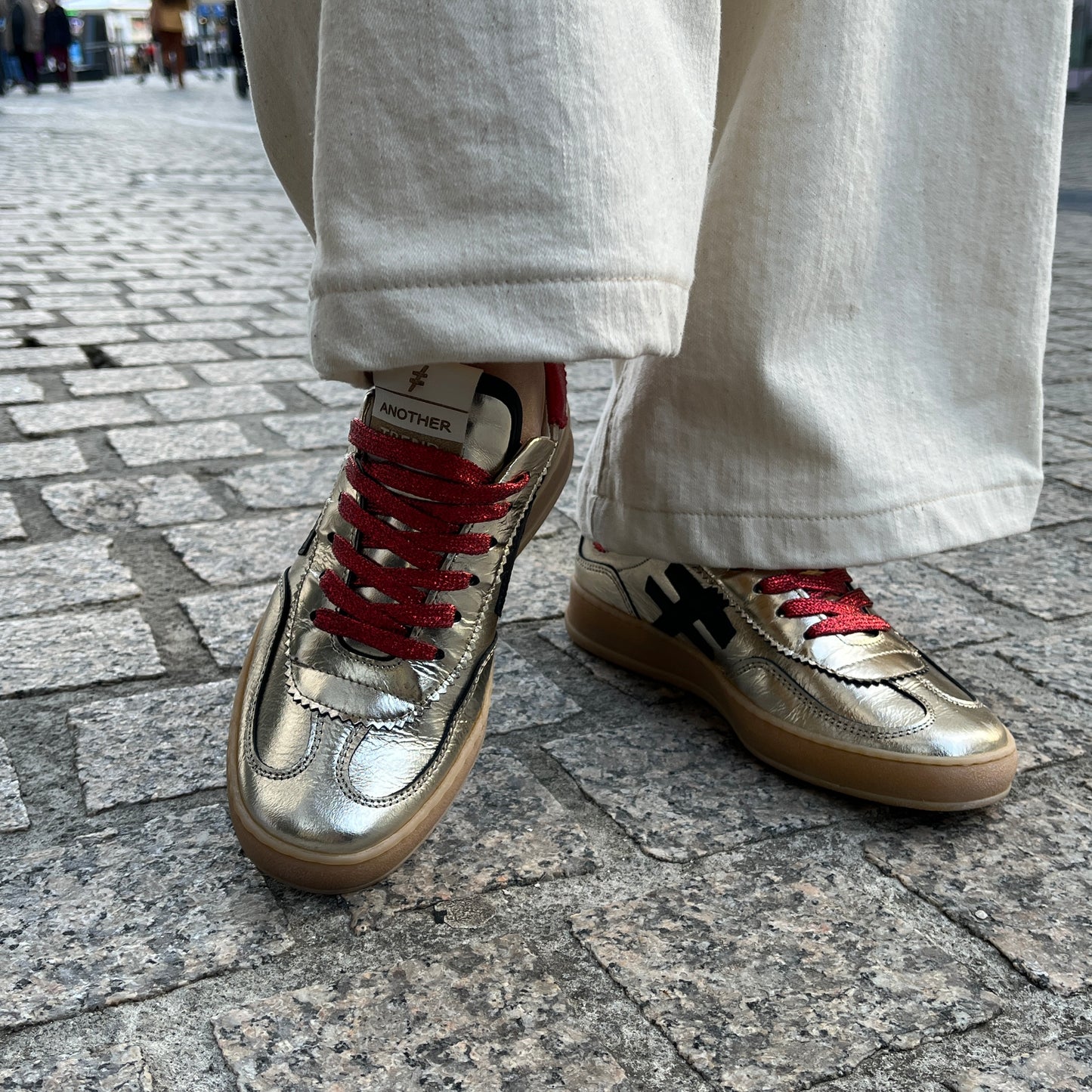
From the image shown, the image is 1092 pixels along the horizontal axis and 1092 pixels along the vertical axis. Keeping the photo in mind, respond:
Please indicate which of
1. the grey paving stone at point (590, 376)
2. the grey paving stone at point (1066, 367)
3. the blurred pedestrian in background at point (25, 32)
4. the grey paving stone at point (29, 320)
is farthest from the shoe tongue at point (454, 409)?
the blurred pedestrian in background at point (25, 32)

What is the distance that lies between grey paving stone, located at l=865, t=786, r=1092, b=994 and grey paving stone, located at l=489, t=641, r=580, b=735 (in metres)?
0.43

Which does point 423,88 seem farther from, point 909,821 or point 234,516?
point 234,516

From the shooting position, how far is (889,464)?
1.38m

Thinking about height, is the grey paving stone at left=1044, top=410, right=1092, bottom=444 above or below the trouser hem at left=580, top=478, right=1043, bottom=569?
below

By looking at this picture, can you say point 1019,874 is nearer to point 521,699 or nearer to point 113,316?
point 521,699

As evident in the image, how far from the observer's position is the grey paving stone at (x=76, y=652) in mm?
1517

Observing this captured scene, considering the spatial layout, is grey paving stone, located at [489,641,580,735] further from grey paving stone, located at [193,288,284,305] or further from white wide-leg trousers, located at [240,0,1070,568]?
grey paving stone, located at [193,288,284,305]

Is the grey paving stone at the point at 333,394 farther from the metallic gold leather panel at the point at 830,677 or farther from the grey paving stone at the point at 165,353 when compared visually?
the metallic gold leather panel at the point at 830,677

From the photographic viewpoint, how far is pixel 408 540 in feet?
4.02

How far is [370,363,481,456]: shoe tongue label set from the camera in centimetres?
120

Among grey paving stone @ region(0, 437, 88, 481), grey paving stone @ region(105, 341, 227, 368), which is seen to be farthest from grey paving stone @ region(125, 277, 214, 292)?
grey paving stone @ region(0, 437, 88, 481)

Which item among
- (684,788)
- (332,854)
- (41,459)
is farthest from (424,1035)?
(41,459)

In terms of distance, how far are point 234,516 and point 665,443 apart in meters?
1.03

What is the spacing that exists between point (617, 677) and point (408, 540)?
485mm
